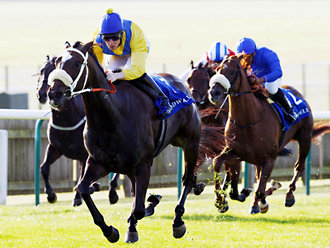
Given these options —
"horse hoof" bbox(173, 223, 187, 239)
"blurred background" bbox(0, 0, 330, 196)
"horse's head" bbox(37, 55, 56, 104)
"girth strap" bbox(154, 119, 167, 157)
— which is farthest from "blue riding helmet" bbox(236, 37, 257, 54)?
"blurred background" bbox(0, 0, 330, 196)

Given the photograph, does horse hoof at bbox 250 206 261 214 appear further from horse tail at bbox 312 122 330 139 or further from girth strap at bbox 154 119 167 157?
horse tail at bbox 312 122 330 139

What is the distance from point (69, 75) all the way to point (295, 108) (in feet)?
12.5

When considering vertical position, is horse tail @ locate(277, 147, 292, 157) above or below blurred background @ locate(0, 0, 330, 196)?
below

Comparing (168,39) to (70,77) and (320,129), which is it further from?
(70,77)

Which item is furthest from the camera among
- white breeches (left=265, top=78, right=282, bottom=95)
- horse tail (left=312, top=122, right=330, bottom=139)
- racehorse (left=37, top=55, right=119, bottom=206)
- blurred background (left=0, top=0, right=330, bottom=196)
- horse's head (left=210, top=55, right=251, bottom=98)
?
blurred background (left=0, top=0, right=330, bottom=196)

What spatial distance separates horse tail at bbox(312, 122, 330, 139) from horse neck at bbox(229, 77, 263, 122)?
1.85 m

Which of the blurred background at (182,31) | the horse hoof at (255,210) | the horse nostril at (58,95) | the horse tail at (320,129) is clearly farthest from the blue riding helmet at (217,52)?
the blurred background at (182,31)

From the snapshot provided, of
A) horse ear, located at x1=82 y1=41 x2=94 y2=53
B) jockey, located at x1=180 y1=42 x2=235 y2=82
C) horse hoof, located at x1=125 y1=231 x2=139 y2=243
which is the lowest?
horse hoof, located at x1=125 y1=231 x2=139 y2=243

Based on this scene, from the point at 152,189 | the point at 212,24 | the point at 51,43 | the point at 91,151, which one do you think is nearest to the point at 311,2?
the point at 212,24

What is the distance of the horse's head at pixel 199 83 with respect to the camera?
25.7ft

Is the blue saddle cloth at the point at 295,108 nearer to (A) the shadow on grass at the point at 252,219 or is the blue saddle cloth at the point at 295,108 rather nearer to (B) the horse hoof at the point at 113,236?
(A) the shadow on grass at the point at 252,219

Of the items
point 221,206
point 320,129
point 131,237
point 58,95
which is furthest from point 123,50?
point 320,129

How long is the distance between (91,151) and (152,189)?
514 centimetres

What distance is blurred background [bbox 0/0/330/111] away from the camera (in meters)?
35.4
